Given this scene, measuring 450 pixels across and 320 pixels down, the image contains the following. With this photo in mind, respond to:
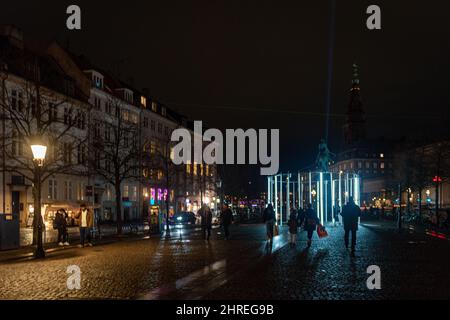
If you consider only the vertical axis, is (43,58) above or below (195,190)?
above

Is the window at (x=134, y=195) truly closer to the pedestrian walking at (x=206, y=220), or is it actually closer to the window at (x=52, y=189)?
the window at (x=52, y=189)

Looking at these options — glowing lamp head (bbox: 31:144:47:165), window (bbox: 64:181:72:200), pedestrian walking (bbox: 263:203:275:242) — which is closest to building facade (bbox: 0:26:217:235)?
window (bbox: 64:181:72:200)

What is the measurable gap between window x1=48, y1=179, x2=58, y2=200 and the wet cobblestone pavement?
3127 centimetres

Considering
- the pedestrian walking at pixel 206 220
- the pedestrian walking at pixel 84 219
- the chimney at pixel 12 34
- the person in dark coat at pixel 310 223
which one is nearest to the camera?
the person in dark coat at pixel 310 223

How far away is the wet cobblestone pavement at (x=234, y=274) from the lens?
13484 millimetres

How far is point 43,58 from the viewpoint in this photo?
61.6 meters

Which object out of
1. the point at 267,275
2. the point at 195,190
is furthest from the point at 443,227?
the point at 195,190

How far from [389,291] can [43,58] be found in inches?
2124

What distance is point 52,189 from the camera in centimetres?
5694

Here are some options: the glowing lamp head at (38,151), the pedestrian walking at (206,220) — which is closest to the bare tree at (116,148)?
the pedestrian walking at (206,220)

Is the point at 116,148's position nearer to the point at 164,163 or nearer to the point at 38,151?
the point at 38,151

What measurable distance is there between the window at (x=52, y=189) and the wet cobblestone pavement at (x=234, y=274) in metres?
31.3

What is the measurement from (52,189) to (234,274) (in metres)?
42.9
